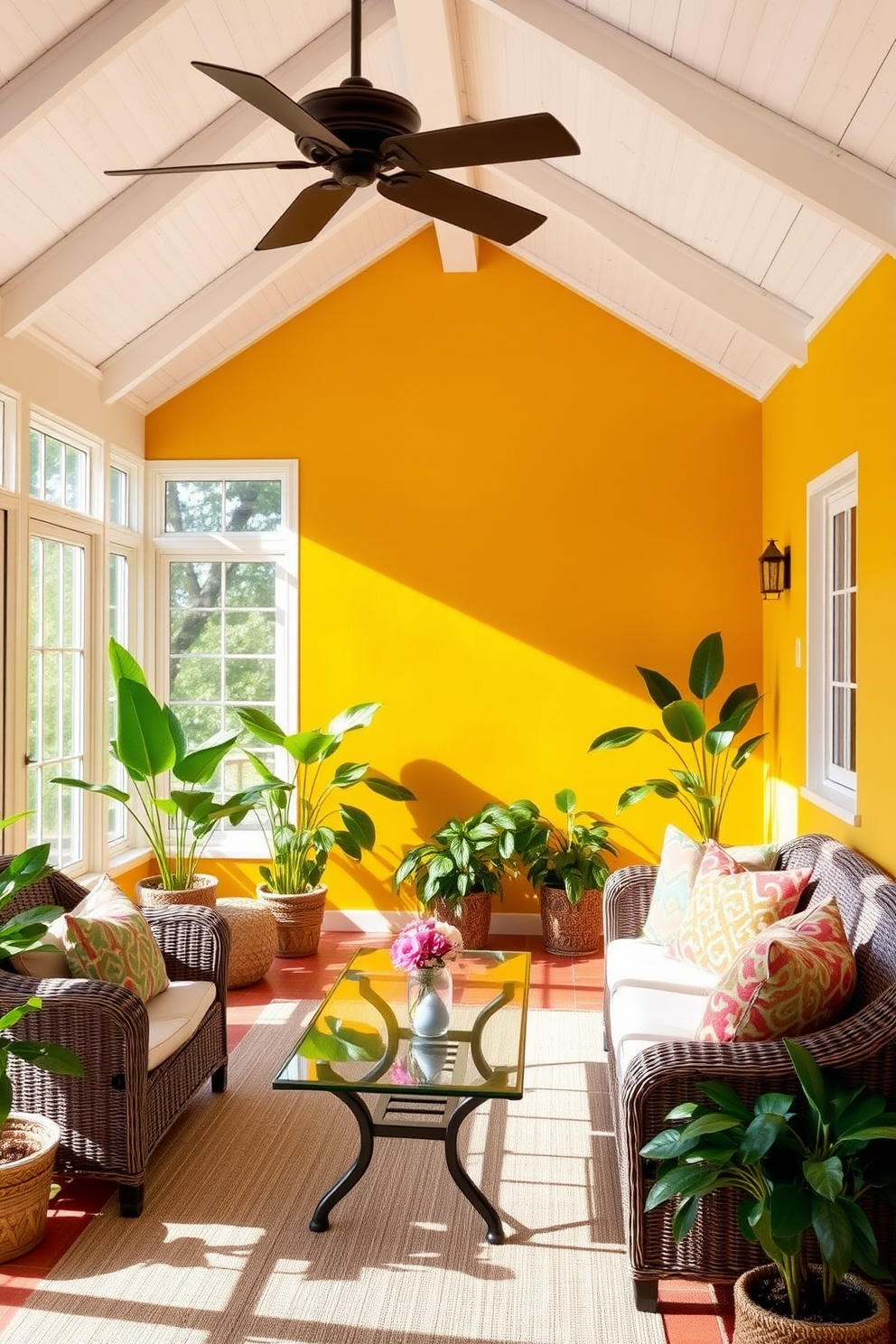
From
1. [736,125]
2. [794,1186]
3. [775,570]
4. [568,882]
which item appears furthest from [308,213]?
[568,882]

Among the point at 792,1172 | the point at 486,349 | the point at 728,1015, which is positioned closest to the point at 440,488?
the point at 486,349

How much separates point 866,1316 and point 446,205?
2.59 metres

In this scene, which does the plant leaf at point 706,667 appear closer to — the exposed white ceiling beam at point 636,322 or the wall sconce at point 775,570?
the wall sconce at point 775,570

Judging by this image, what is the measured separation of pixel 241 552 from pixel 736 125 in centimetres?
358

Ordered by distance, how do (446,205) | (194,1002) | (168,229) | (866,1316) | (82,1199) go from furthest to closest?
1. (168,229)
2. (194,1002)
3. (82,1199)
4. (446,205)
5. (866,1316)

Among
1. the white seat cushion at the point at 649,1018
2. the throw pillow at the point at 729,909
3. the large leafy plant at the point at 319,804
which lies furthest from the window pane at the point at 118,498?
the white seat cushion at the point at 649,1018

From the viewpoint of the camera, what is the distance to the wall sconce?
17.0 ft

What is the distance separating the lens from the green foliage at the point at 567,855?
5.62m

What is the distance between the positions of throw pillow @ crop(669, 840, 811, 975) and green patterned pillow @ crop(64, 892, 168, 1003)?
1.72 metres

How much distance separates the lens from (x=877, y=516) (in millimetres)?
3682

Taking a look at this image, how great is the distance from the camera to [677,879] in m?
4.04

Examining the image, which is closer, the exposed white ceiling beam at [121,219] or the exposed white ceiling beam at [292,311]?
the exposed white ceiling beam at [121,219]

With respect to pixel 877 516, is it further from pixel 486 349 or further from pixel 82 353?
pixel 82 353

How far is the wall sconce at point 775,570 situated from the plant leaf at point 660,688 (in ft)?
2.19
